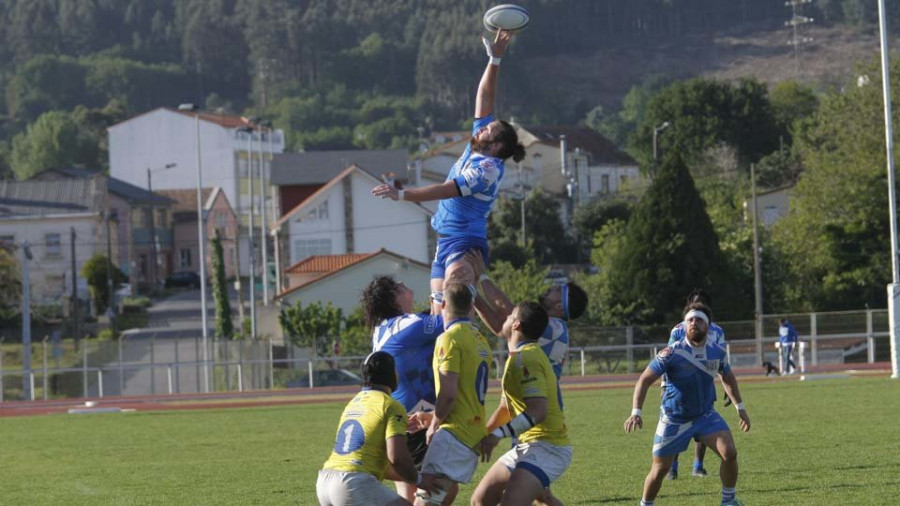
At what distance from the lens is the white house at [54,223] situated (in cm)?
9175

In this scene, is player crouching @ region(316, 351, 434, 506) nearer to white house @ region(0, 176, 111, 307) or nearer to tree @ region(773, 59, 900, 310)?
tree @ region(773, 59, 900, 310)

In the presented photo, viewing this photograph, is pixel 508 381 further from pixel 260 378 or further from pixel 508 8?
pixel 260 378

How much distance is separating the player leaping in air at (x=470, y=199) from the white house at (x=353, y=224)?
63.9 m

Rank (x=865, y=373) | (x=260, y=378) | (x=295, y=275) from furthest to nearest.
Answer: (x=295, y=275)
(x=260, y=378)
(x=865, y=373)

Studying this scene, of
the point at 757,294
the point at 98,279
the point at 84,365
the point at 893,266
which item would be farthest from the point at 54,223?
the point at 893,266

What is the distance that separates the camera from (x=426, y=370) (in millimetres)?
11289

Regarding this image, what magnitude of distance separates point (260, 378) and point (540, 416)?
121ft

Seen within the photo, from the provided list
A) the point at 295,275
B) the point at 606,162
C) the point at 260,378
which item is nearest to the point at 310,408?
the point at 260,378

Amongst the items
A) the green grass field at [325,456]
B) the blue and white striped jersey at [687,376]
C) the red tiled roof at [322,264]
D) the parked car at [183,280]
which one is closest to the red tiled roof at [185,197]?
the parked car at [183,280]

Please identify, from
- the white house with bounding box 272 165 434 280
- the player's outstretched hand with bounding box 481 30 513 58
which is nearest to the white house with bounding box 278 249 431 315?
the white house with bounding box 272 165 434 280

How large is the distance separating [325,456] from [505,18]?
9.59 meters

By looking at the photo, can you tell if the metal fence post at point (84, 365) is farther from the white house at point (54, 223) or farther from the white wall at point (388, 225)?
the white house at point (54, 223)

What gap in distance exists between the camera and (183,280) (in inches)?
4144

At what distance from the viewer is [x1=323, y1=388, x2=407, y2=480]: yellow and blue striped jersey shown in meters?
10.2
